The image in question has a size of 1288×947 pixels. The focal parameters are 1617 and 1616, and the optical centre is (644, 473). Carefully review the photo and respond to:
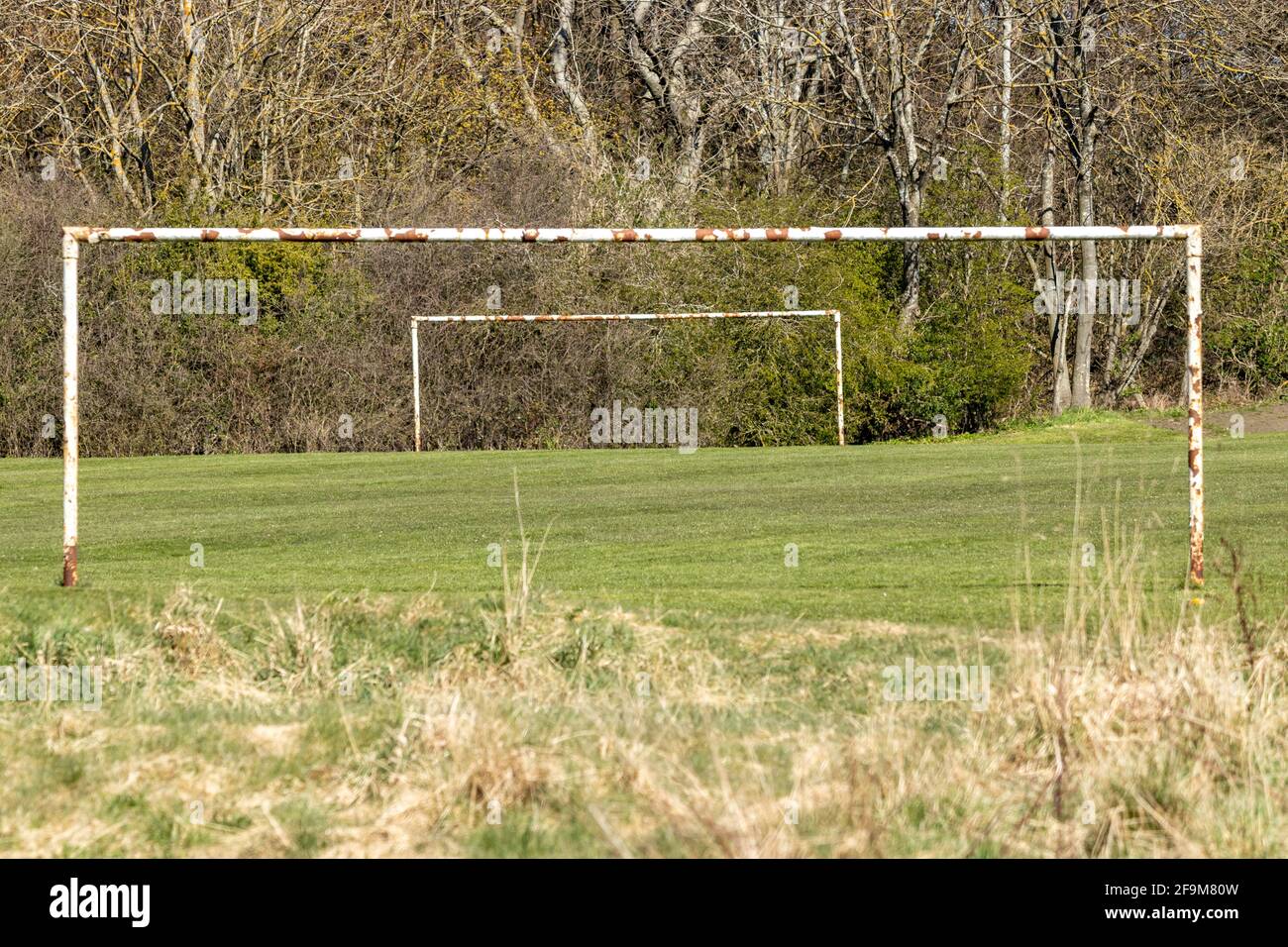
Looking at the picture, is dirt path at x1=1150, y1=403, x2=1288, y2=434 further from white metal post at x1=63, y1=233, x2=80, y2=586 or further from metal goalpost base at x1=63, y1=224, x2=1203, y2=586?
white metal post at x1=63, y1=233, x2=80, y2=586

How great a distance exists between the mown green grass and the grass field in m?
0.06

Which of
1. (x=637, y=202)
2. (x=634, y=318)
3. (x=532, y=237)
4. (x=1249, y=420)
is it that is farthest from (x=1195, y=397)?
(x=637, y=202)

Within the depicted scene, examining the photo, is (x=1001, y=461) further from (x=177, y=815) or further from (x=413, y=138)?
(x=413, y=138)

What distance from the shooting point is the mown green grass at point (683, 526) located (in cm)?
780

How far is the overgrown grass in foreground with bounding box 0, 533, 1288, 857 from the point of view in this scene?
4387 mm

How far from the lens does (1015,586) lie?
747cm

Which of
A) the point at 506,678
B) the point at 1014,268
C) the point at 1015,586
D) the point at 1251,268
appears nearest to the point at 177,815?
the point at 506,678

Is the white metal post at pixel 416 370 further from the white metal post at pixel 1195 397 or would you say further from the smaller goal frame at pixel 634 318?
the white metal post at pixel 1195 397

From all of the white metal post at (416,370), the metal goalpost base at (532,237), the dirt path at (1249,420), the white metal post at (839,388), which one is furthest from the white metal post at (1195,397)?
the white metal post at (416,370)

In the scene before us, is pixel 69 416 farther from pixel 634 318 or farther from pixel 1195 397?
pixel 634 318

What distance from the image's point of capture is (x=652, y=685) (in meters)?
6.14

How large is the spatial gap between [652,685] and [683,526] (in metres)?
4.46
